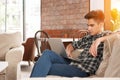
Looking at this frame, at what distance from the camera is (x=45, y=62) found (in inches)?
92.3

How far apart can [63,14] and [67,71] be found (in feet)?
15.5

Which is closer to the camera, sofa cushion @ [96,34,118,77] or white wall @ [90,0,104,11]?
sofa cushion @ [96,34,118,77]

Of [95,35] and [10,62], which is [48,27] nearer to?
[10,62]

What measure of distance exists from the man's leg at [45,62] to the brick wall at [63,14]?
4045 millimetres

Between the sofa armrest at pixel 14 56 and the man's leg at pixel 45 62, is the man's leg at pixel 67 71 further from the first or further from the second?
the sofa armrest at pixel 14 56

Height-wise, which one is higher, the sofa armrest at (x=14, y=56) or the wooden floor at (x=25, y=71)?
the sofa armrest at (x=14, y=56)

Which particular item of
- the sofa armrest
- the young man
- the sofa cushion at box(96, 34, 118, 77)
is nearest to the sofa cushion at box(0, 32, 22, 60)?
the sofa armrest

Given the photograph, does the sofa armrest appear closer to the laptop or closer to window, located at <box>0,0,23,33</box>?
the laptop

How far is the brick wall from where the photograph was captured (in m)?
6.60

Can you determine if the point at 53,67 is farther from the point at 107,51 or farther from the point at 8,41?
the point at 8,41

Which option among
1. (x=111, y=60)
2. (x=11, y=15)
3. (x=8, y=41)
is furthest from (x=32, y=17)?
(x=111, y=60)

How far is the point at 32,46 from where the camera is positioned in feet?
19.8

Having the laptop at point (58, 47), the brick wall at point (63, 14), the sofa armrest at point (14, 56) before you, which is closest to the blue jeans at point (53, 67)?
the laptop at point (58, 47)

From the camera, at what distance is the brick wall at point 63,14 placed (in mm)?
6598
